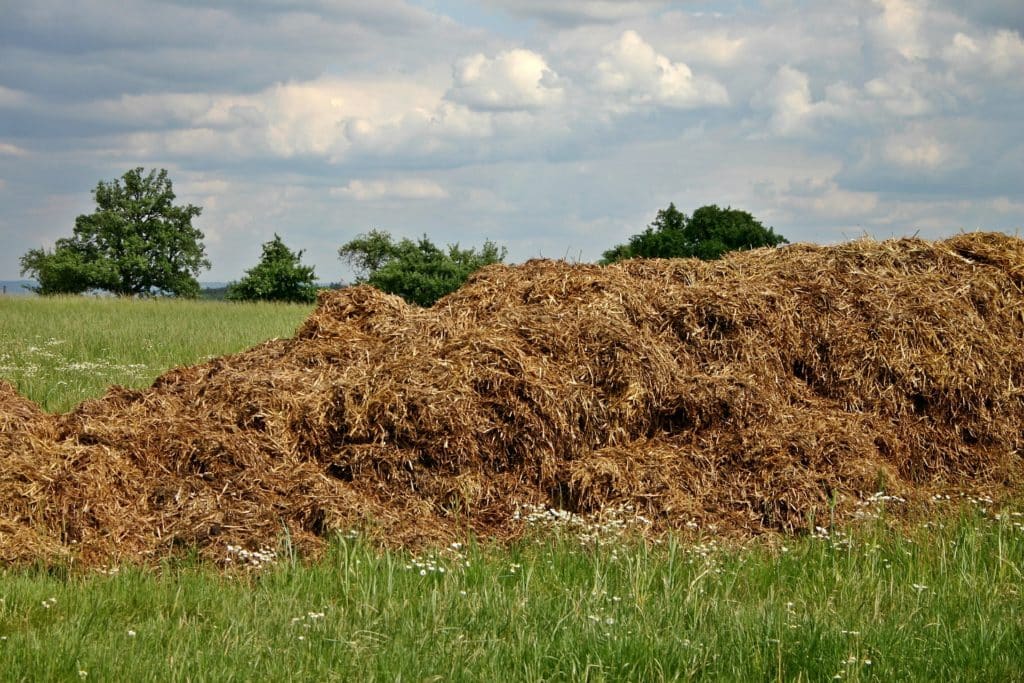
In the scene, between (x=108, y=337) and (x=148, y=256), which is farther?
(x=148, y=256)

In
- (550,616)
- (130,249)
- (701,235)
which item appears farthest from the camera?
(130,249)

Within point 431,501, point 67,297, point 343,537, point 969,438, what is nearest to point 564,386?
point 431,501

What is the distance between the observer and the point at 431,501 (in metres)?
7.57

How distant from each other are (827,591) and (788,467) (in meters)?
1.95

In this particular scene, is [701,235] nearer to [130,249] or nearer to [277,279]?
[277,279]

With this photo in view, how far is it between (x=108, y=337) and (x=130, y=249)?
44.5 meters

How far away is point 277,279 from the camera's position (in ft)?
156

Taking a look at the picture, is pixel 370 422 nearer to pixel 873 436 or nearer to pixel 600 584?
pixel 600 584

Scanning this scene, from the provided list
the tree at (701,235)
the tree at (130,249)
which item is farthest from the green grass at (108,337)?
the tree at (130,249)

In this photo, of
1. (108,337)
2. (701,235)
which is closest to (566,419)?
(108,337)

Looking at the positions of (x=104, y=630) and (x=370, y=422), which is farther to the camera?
(x=370, y=422)

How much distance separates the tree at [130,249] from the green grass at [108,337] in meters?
30.9

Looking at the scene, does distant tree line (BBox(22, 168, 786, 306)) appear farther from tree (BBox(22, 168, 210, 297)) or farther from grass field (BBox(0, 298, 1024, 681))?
grass field (BBox(0, 298, 1024, 681))

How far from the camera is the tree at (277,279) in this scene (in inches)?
1863
